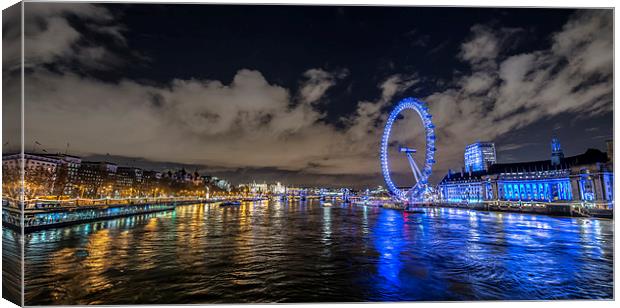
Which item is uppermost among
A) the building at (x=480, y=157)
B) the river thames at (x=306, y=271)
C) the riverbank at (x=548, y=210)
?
the building at (x=480, y=157)

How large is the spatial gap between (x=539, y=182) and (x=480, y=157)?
3017cm

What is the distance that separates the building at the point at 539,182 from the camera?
24.3 m

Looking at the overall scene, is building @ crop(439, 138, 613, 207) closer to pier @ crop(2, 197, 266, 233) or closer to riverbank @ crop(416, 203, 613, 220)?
riverbank @ crop(416, 203, 613, 220)

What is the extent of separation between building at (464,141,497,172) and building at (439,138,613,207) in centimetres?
116

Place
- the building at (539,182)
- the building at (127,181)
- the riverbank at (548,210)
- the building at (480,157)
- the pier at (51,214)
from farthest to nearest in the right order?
1. the building at (127,181)
2. the building at (480,157)
3. the riverbank at (548,210)
4. the building at (539,182)
5. the pier at (51,214)

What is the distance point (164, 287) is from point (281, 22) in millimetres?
6842

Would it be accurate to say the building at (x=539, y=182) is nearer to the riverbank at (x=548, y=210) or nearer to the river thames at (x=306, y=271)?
the riverbank at (x=548, y=210)

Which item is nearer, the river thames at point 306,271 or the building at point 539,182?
the river thames at point 306,271

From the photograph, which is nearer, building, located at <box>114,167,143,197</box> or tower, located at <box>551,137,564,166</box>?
tower, located at <box>551,137,564,166</box>

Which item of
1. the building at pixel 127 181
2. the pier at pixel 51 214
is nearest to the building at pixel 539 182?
the pier at pixel 51 214

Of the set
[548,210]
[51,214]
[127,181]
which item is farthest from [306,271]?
[127,181]

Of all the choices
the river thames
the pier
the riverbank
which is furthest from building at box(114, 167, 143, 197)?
the river thames

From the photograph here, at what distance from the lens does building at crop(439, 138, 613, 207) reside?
24255mm

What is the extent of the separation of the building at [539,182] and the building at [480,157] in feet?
3.81
